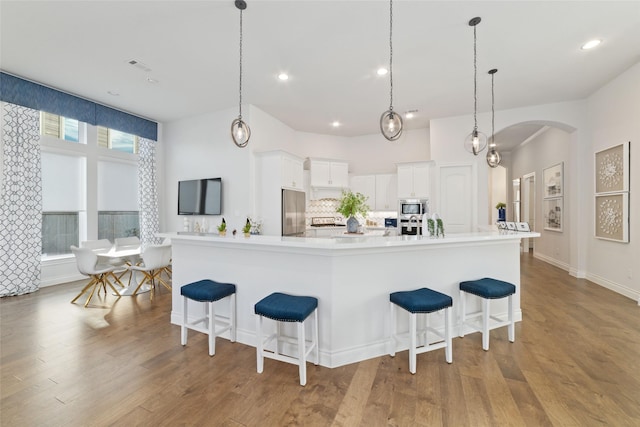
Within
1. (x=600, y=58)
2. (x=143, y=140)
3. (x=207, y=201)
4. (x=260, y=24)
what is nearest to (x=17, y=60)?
(x=143, y=140)

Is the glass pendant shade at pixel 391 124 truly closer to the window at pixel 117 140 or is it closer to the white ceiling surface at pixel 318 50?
the white ceiling surface at pixel 318 50

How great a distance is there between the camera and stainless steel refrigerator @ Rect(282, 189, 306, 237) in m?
5.60

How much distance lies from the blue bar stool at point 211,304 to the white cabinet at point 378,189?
4.98m

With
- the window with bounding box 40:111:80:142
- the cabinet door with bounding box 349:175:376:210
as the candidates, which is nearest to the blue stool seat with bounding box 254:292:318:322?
the cabinet door with bounding box 349:175:376:210

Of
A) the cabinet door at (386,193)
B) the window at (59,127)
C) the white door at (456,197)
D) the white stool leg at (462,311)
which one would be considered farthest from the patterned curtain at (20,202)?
the white door at (456,197)

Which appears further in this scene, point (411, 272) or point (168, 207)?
point (168, 207)

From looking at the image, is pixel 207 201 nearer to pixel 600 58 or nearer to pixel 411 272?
pixel 411 272

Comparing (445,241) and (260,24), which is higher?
(260,24)

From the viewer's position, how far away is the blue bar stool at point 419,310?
7.55 feet

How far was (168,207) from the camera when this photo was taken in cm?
659

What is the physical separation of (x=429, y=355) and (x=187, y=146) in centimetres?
621

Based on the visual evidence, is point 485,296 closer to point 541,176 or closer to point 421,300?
point 421,300

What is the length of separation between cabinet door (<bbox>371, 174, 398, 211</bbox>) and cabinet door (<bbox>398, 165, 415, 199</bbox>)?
1.04ft

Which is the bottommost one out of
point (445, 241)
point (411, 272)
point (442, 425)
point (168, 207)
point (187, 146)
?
point (442, 425)
